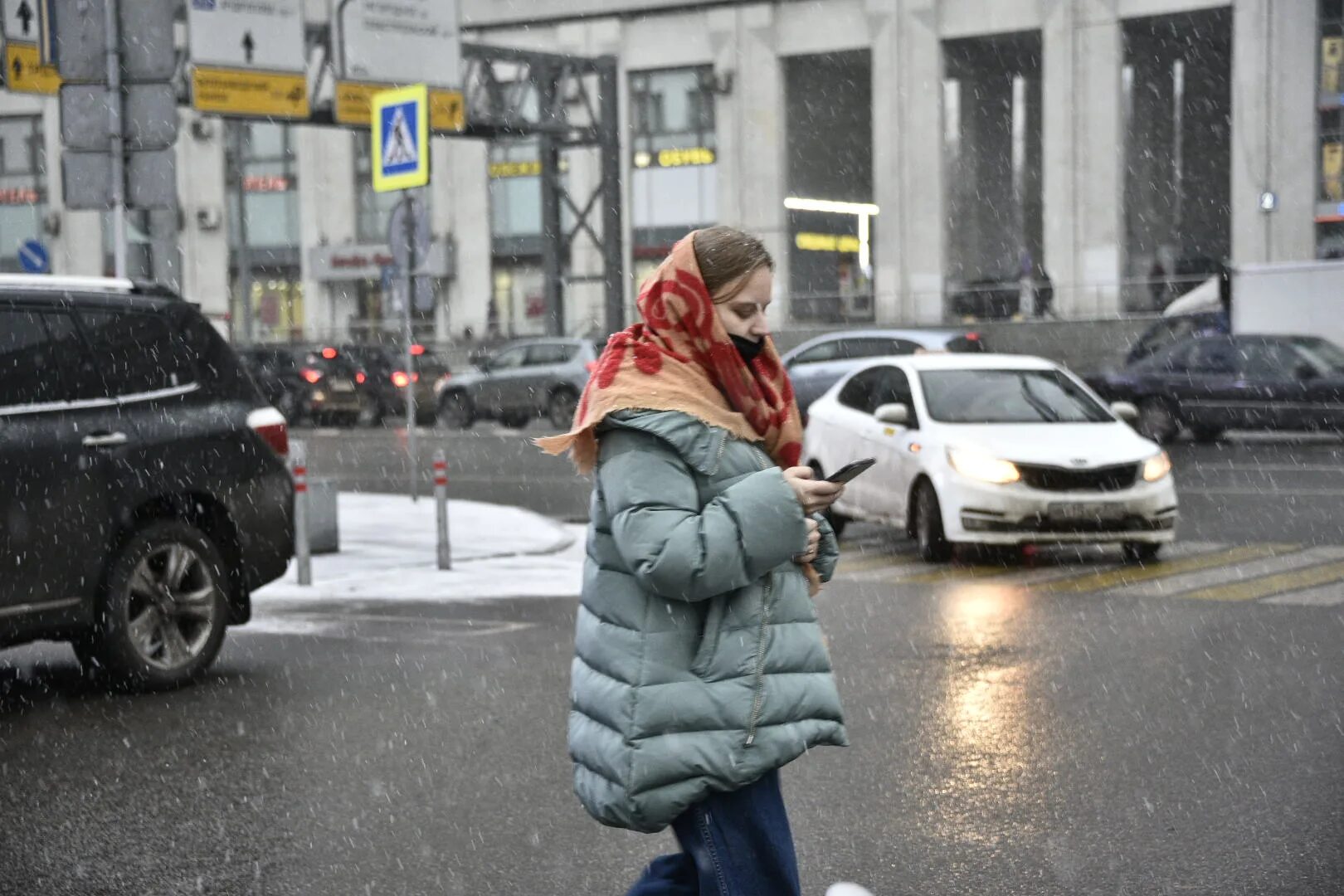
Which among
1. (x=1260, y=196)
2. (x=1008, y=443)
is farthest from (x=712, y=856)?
(x=1260, y=196)

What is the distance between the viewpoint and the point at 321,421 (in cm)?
3734

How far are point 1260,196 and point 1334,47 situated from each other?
3.48 m

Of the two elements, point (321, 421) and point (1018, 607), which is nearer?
point (1018, 607)

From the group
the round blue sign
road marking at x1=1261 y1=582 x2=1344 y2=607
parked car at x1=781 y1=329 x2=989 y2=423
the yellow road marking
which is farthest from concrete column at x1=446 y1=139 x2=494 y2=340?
road marking at x1=1261 y1=582 x2=1344 y2=607

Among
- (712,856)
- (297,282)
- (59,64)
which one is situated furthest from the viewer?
(297,282)

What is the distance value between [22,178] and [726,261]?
6136cm

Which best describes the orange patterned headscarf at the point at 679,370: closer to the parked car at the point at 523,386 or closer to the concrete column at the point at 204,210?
the parked car at the point at 523,386

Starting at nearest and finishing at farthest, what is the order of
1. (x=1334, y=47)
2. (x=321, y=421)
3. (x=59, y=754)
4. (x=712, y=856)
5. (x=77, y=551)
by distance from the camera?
(x=712, y=856)
(x=59, y=754)
(x=77, y=551)
(x=321, y=421)
(x=1334, y=47)

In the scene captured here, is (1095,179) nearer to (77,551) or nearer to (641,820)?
(77,551)

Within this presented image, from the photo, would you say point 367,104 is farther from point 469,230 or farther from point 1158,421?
point 469,230

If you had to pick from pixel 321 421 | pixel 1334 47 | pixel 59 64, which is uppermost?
pixel 1334 47

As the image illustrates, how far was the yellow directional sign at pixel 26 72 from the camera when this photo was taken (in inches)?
902

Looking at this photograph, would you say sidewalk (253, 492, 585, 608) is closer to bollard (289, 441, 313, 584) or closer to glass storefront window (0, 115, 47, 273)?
bollard (289, 441, 313, 584)

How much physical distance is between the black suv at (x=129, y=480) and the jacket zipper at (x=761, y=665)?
5021 millimetres
